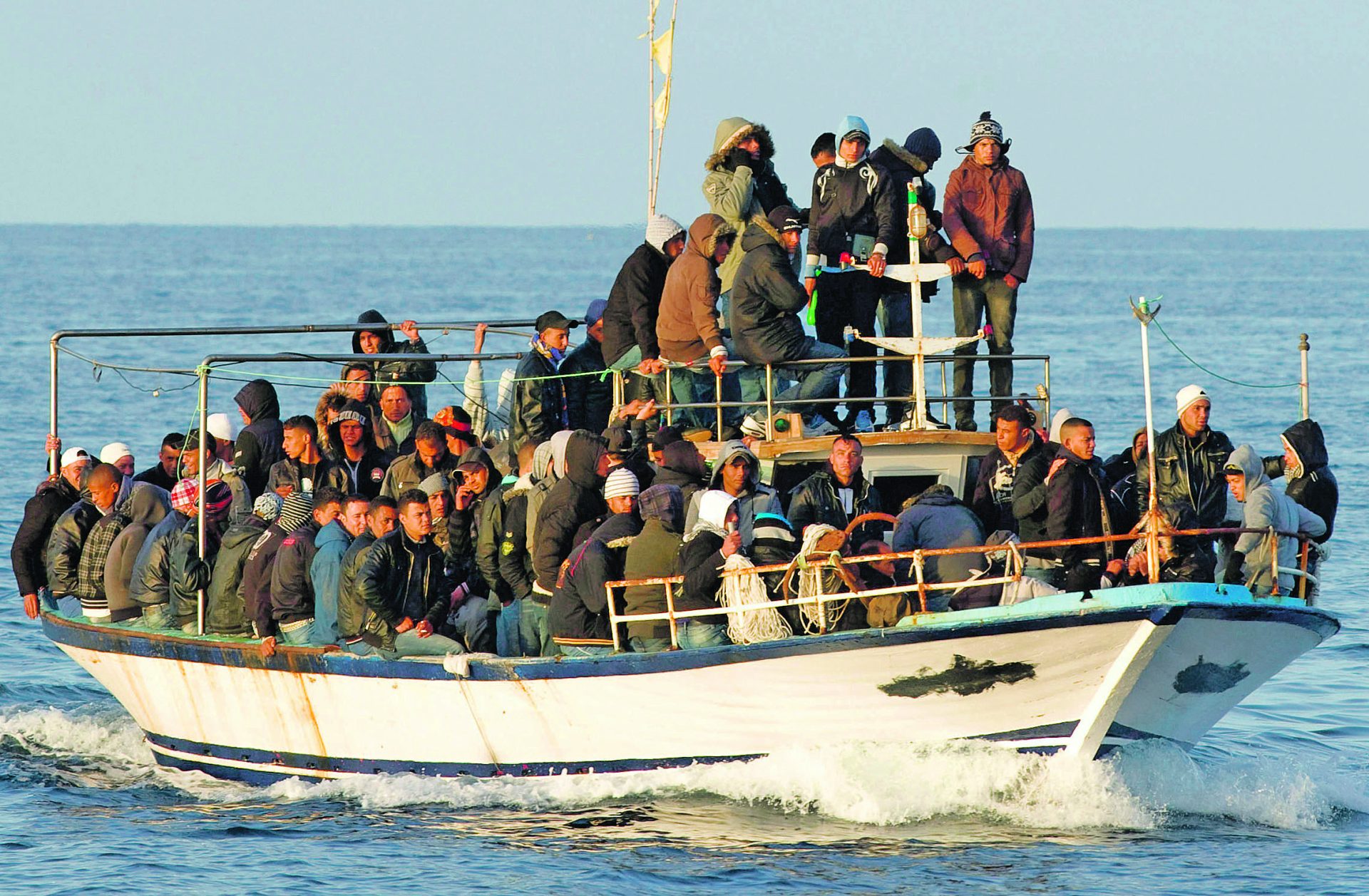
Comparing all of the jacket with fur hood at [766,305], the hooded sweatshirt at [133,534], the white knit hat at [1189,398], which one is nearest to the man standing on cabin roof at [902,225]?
the jacket with fur hood at [766,305]

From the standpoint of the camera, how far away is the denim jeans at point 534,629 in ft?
49.4

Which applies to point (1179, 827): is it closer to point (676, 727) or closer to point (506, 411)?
point (676, 727)

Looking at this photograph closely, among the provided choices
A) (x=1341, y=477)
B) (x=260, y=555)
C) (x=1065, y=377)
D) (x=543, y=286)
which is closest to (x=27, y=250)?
(x=543, y=286)

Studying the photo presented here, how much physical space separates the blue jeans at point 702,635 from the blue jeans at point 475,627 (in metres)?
1.82

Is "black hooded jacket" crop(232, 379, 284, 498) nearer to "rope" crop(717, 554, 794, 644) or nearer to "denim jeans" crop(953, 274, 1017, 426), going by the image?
"rope" crop(717, 554, 794, 644)

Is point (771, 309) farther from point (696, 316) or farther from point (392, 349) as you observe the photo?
point (392, 349)

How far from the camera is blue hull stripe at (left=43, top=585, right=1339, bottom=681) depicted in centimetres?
1298

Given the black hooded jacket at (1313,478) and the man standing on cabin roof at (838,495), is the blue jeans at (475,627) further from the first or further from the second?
the black hooded jacket at (1313,478)

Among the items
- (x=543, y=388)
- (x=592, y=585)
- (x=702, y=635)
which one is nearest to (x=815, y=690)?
(x=702, y=635)

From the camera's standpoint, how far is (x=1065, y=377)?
51.8m

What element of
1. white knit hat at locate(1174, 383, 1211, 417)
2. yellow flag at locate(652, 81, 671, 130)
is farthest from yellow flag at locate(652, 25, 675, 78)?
white knit hat at locate(1174, 383, 1211, 417)

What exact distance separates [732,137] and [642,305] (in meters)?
1.54

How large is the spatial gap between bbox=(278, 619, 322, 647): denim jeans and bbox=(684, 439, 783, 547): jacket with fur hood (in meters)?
3.20

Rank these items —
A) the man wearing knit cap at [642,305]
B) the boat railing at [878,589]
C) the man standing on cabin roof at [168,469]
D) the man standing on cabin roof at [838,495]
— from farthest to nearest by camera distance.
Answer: the man standing on cabin roof at [168,469], the man wearing knit cap at [642,305], the man standing on cabin roof at [838,495], the boat railing at [878,589]
